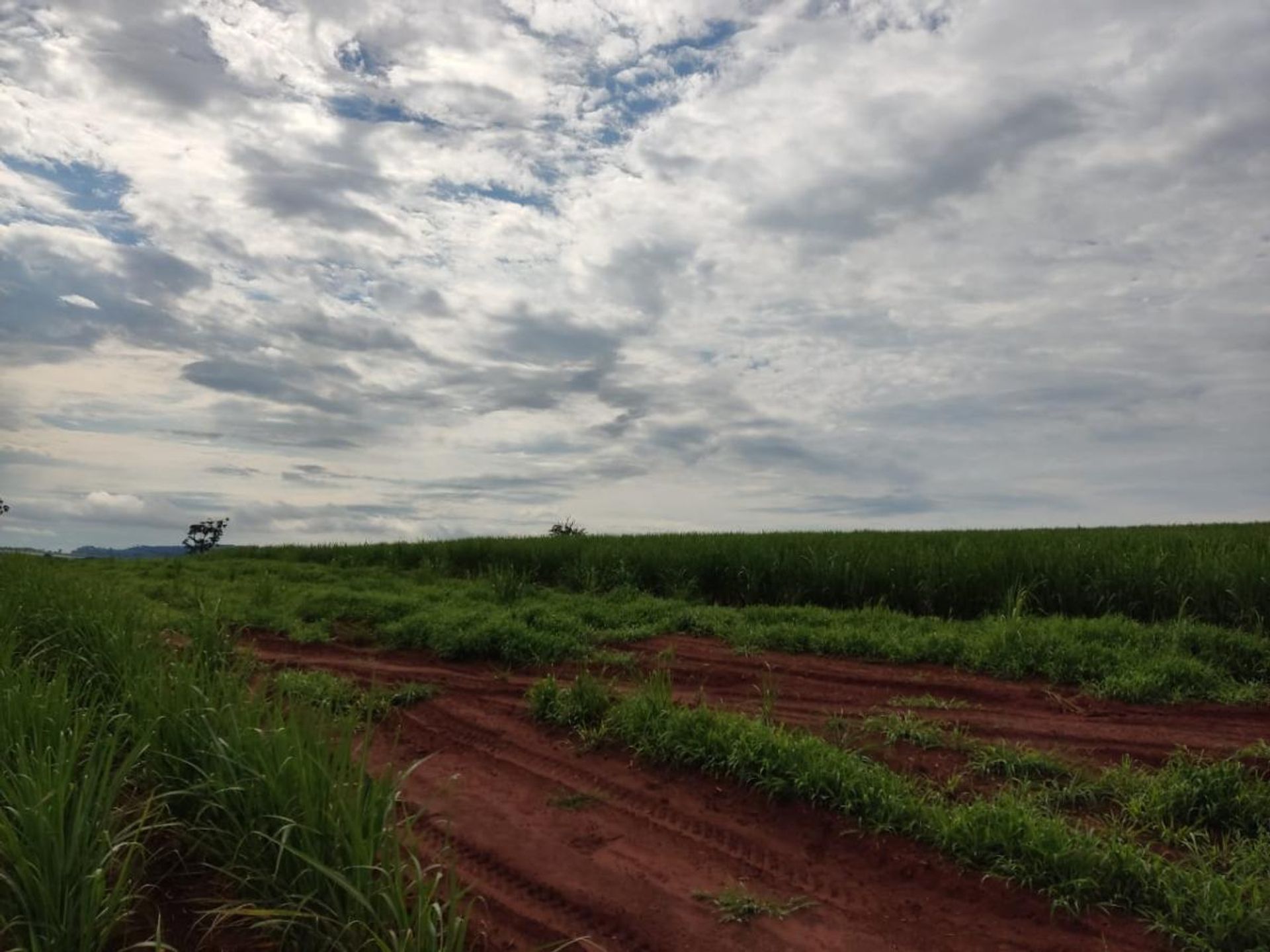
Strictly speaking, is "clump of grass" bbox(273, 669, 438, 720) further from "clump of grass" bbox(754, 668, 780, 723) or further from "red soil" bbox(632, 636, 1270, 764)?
"clump of grass" bbox(754, 668, 780, 723)

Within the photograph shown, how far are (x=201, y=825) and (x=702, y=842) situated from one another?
7.09 ft

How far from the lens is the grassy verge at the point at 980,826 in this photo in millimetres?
3396

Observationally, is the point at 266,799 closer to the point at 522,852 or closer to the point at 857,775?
the point at 522,852

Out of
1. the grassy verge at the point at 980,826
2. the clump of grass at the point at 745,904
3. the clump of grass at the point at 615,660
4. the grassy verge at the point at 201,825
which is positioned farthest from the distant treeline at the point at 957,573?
the grassy verge at the point at 201,825

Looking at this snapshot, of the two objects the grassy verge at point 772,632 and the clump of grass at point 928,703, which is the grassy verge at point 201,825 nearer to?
the grassy verge at point 772,632

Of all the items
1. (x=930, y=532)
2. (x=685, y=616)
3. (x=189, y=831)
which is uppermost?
(x=930, y=532)

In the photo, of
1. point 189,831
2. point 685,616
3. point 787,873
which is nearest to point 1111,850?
point 787,873

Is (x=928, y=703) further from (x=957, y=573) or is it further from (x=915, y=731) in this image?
(x=957, y=573)

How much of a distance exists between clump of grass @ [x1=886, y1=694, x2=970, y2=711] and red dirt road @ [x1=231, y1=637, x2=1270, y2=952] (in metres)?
0.12

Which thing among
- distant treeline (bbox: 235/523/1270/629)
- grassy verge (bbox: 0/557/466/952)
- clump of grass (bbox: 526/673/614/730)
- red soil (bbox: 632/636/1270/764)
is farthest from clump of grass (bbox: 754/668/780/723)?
distant treeline (bbox: 235/523/1270/629)

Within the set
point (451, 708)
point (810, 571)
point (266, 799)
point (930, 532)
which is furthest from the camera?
point (930, 532)

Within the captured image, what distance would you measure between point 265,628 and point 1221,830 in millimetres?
8050

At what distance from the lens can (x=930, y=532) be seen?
591 inches

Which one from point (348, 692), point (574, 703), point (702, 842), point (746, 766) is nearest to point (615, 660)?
point (574, 703)
